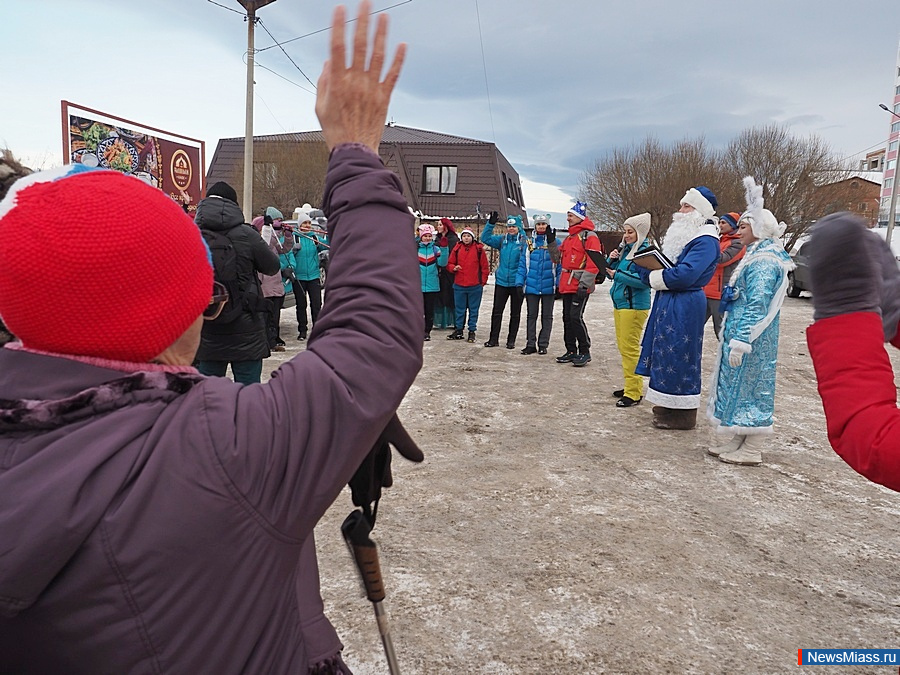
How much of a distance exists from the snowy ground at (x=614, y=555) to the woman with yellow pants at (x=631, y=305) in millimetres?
656

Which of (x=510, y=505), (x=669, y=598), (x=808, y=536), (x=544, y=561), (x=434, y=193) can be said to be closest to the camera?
(x=669, y=598)

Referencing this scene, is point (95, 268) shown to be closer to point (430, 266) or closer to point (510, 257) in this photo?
point (510, 257)

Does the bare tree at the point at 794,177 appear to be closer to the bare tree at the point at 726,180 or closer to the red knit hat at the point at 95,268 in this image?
the bare tree at the point at 726,180

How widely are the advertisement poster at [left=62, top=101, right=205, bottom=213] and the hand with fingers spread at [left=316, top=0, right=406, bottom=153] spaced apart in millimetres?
11767

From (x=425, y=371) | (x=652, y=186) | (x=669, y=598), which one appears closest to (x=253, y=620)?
(x=669, y=598)

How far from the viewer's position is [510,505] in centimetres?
375

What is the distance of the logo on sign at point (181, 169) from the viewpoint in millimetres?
16266

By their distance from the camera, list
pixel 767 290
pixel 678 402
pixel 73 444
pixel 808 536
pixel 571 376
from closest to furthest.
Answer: pixel 73 444 < pixel 808 536 < pixel 767 290 < pixel 678 402 < pixel 571 376

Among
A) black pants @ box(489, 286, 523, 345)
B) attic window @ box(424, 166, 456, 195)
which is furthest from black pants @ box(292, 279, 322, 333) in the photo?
→ attic window @ box(424, 166, 456, 195)

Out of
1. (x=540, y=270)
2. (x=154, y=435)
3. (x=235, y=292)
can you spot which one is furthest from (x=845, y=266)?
(x=540, y=270)

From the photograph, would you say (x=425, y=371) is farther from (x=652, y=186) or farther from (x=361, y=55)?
(x=652, y=186)

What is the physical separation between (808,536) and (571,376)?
4086mm

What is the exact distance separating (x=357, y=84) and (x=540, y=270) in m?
7.94

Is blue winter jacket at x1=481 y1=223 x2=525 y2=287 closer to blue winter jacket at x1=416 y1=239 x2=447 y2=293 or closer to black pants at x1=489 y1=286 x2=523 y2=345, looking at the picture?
black pants at x1=489 y1=286 x2=523 y2=345
